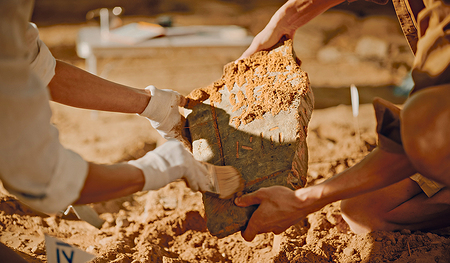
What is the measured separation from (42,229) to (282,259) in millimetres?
1375

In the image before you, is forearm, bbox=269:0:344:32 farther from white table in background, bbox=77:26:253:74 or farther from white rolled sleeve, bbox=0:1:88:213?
white table in background, bbox=77:26:253:74

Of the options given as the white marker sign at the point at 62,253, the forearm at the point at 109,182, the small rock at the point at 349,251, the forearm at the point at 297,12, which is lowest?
the small rock at the point at 349,251

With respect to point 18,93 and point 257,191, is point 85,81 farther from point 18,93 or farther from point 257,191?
point 257,191

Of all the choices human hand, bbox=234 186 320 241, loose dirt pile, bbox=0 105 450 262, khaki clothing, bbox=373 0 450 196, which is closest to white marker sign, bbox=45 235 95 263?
loose dirt pile, bbox=0 105 450 262

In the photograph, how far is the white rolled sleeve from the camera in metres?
0.85

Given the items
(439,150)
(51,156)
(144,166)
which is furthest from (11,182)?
(439,150)

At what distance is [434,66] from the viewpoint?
108 centimetres

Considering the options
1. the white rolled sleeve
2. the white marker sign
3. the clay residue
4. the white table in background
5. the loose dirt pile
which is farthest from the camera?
the white table in background

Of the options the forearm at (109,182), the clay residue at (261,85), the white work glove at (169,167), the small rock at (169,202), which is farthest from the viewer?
the small rock at (169,202)

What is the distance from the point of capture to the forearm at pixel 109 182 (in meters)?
1.02

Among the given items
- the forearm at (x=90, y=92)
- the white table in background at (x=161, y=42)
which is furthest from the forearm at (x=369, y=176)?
the white table in background at (x=161, y=42)

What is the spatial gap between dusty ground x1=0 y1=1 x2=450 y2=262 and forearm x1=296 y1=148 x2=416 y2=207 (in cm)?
39

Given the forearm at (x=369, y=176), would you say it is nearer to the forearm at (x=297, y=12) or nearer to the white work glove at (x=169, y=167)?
the white work glove at (x=169, y=167)

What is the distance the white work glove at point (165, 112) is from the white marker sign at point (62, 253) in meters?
0.77
